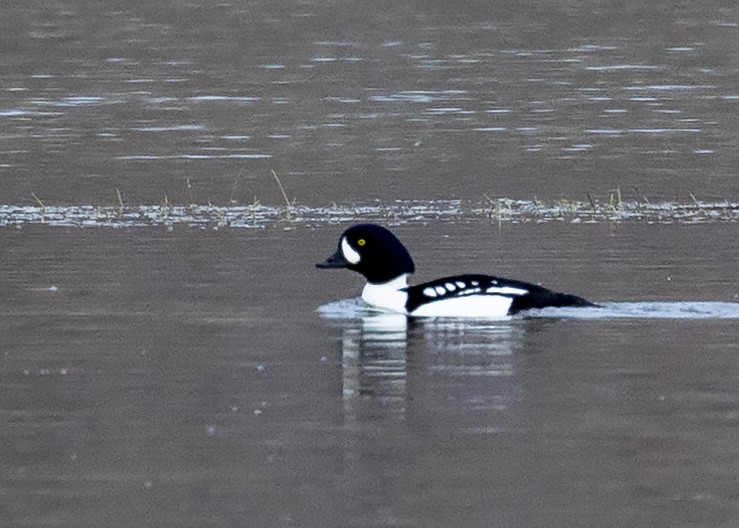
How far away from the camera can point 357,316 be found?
575 inches

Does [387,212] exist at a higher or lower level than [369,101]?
higher

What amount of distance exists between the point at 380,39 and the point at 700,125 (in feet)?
60.8

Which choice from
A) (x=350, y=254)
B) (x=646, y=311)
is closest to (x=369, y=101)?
(x=350, y=254)

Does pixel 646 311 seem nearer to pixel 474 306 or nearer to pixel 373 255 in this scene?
pixel 474 306

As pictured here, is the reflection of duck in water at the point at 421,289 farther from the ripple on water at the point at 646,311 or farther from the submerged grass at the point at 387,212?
the submerged grass at the point at 387,212

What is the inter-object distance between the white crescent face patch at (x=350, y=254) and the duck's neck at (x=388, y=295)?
267 millimetres

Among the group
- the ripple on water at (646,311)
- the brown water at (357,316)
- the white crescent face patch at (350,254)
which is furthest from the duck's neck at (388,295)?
the ripple on water at (646,311)

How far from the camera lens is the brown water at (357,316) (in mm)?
9133

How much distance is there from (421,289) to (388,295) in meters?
0.25

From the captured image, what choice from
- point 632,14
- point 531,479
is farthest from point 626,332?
point 632,14

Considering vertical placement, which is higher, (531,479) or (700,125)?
(531,479)

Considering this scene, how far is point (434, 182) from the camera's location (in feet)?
74.4

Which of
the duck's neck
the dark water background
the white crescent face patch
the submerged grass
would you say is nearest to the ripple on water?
the duck's neck

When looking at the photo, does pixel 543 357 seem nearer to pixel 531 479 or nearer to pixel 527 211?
pixel 531 479
